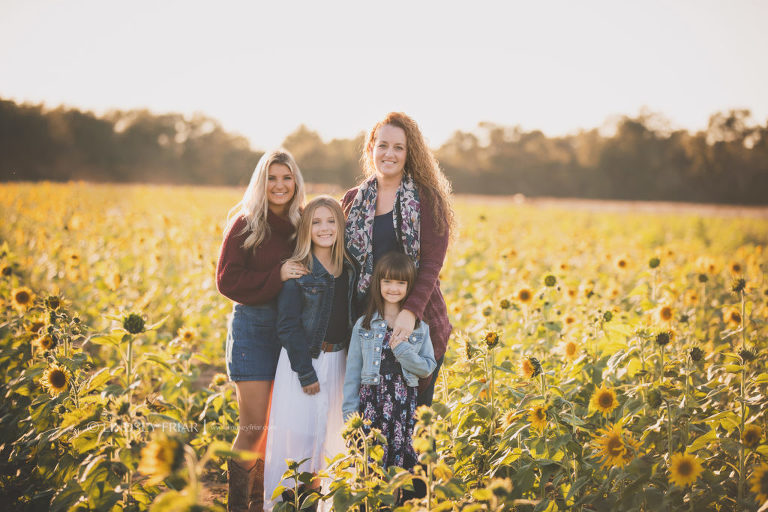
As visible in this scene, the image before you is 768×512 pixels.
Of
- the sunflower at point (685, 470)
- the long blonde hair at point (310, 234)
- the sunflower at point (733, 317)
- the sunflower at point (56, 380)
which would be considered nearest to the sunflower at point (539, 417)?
the sunflower at point (685, 470)

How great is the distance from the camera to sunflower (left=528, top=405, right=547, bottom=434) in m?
2.09

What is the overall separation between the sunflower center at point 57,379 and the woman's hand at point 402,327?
52.6 inches

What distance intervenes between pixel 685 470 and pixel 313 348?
4.94ft

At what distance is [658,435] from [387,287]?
1253mm

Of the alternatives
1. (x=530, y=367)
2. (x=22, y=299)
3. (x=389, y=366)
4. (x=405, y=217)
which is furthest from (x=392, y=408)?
(x=22, y=299)

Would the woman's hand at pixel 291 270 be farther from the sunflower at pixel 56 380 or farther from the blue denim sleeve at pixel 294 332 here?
the sunflower at pixel 56 380

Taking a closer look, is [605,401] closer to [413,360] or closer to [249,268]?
[413,360]

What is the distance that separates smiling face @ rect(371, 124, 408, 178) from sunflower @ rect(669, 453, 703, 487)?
164cm

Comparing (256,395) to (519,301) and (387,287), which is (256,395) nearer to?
(387,287)

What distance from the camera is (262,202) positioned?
8.59 ft

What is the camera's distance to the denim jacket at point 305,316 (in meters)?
2.38

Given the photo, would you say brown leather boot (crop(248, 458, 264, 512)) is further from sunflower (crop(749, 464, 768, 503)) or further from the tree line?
the tree line

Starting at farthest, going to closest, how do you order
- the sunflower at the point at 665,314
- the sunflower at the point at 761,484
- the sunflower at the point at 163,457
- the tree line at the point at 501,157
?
the tree line at the point at 501,157, the sunflower at the point at 665,314, the sunflower at the point at 761,484, the sunflower at the point at 163,457

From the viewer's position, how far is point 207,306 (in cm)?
420
